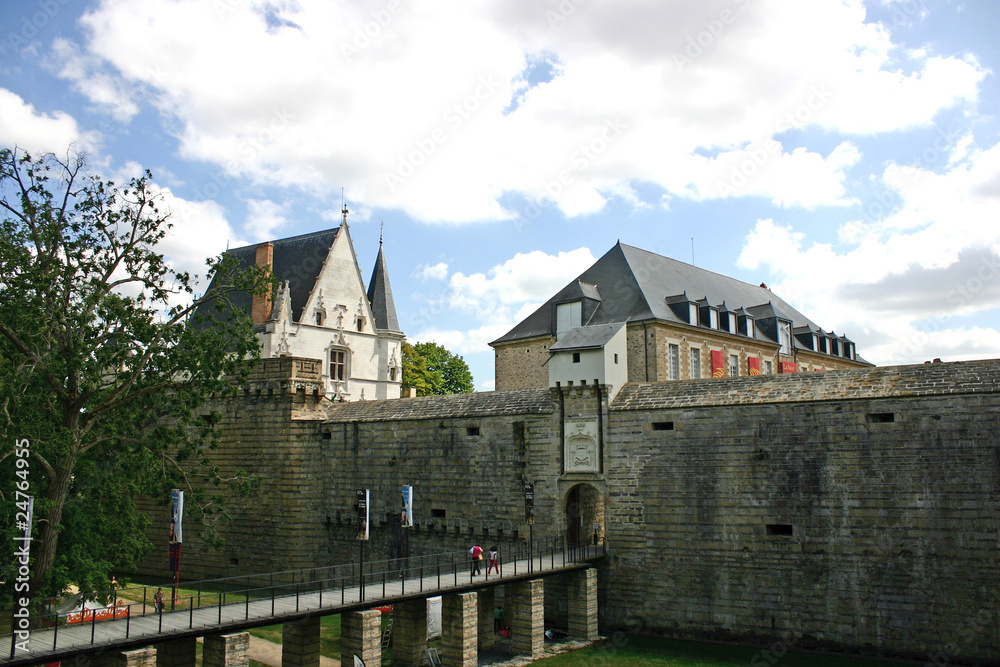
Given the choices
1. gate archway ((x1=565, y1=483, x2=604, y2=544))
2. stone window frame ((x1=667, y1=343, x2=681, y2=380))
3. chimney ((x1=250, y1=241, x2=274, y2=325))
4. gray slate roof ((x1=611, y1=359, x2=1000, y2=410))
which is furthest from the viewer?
chimney ((x1=250, y1=241, x2=274, y2=325))

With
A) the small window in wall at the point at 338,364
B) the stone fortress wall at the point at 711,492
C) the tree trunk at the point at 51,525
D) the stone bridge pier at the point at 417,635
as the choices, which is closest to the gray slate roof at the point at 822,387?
the stone fortress wall at the point at 711,492

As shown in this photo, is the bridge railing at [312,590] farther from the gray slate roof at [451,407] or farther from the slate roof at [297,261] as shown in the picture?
the slate roof at [297,261]

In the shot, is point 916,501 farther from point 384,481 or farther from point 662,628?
point 384,481

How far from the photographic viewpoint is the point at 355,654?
16.5 m

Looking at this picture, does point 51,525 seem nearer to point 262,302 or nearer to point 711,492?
point 711,492

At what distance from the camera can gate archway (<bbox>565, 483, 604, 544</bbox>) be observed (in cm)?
2448

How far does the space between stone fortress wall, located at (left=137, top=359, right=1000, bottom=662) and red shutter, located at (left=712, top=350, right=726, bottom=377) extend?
11298 millimetres

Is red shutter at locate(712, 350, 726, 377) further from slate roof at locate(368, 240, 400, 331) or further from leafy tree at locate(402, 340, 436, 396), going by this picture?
leafy tree at locate(402, 340, 436, 396)

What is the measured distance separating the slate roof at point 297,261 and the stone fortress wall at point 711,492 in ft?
34.1

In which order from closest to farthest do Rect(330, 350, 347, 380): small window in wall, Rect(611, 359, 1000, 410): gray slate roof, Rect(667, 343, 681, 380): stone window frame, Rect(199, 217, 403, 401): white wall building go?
Rect(611, 359, 1000, 410): gray slate roof
Rect(667, 343, 681, 380): stone window frame
Rect(199, 217, 403, 401): white wall building
Rect(330, 350, 347, 380): small window in wall

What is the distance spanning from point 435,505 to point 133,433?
9935 mm

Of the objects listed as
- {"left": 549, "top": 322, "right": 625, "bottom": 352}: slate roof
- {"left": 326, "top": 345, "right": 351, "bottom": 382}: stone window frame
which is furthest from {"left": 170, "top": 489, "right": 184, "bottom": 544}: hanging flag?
{"left": 326, "top": 345, "right": 351, "bottom": 382}: stone window frame

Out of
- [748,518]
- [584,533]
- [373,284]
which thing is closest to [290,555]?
[584,533]

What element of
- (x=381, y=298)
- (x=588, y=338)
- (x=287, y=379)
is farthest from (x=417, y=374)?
(x=588, y=338)
